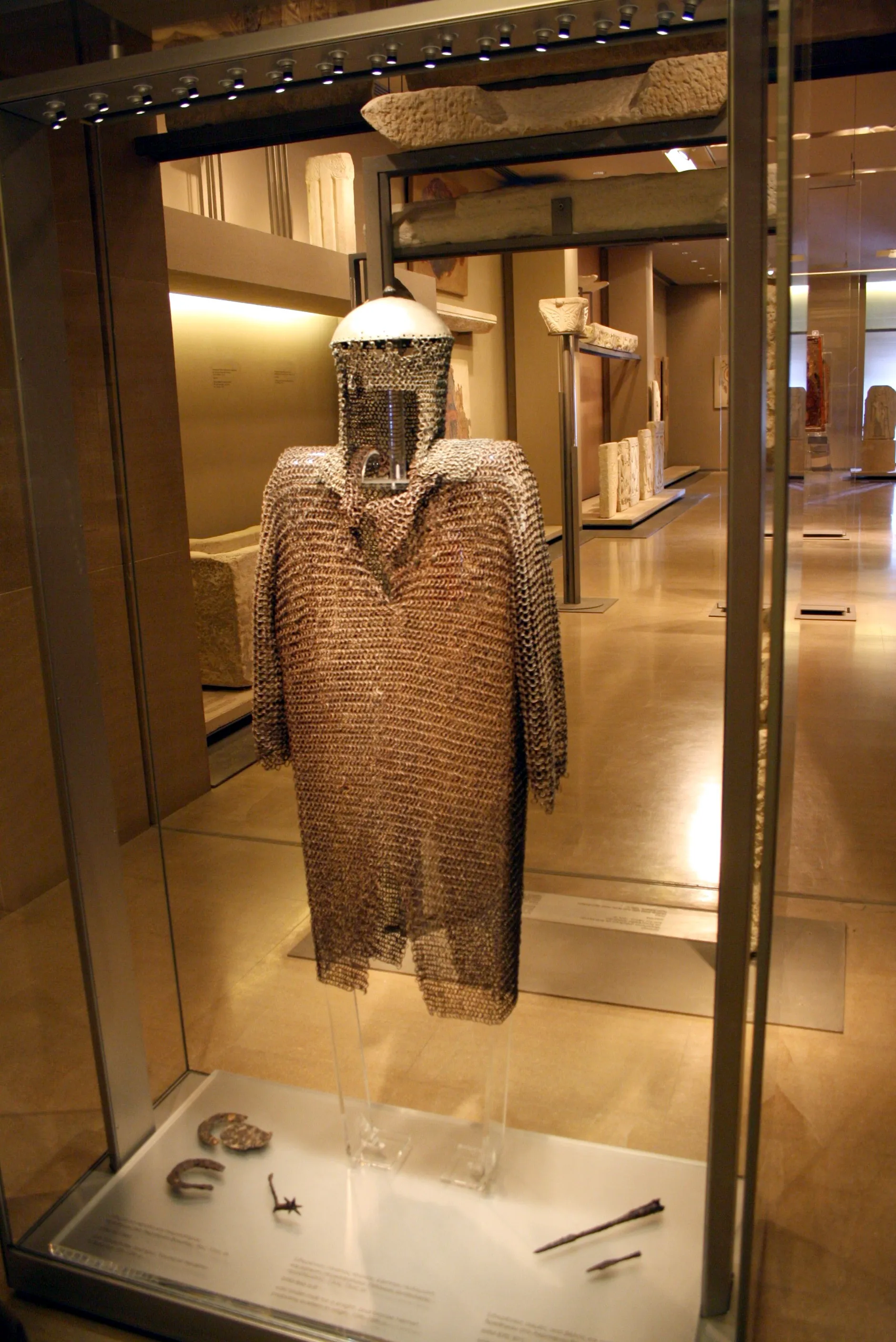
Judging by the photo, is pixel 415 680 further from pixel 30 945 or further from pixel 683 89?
pixel 683 89

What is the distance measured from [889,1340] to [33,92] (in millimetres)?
2212

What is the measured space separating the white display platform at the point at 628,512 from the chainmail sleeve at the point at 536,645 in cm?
125

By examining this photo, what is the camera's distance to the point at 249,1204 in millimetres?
1882

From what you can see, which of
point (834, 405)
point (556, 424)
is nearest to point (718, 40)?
point (556, 424)

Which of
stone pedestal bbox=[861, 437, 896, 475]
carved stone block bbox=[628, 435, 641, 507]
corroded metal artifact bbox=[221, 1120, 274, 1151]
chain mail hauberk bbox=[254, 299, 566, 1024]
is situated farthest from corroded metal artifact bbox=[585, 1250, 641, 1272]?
stone pedestal bbox=[861, 437, 896, 475]

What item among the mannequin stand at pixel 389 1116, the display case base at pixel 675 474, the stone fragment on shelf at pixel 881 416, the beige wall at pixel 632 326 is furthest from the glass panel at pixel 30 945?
the stone fragment on shelf at pixel 881 416

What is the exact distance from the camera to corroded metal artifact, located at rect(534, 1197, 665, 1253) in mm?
1755

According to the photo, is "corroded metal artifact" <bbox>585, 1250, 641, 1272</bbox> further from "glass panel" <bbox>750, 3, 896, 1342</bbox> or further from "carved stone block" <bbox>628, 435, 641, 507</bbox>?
"carved stone block" <bbox>628, 435, 641, 507</bbox>

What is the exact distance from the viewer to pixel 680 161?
182 centimetres

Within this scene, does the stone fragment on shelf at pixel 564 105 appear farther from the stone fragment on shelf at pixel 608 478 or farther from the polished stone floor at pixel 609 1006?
the stone fragment on shelf at pixel 608 478

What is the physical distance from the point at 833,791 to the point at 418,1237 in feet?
7.00

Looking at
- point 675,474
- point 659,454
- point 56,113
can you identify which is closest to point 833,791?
point 675,474


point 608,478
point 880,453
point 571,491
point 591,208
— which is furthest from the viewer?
point 880,453

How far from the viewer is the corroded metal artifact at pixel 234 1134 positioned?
6.57 feet
